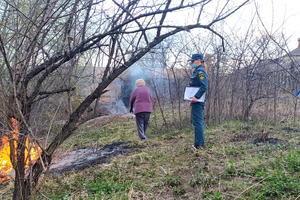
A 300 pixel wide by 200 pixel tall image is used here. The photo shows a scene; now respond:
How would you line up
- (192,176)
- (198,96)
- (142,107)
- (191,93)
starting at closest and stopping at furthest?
(192,176) < (198,96) < (191,93) < (142,107)

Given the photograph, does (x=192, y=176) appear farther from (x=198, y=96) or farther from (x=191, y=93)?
(x=191, y=93)

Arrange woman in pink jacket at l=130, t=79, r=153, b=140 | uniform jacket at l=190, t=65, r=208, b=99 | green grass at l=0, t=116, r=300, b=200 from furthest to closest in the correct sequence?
woman in pink jacket at l=130, t=79, r=153, b=140
uniform jacket at l=190, t=65, r=208, b=99
green grass at l=0, t=116, r=300, b=200

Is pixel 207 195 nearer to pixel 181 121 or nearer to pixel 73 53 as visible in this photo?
pixel 73 53

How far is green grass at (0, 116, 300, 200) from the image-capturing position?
3844mm

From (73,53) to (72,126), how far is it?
78 cm

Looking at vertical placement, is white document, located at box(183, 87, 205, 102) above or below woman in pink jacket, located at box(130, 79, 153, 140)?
above

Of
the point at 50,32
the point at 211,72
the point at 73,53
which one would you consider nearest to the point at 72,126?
the point at 73,53

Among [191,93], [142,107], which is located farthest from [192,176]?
[142,107]

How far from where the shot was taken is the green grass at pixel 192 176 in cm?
384

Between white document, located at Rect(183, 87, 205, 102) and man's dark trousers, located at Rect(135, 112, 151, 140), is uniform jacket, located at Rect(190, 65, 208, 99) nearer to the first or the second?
white document, located at Rect(183, 87, 205, 102)

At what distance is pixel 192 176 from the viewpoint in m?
4.55

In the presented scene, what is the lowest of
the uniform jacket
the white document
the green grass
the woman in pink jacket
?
the green grass

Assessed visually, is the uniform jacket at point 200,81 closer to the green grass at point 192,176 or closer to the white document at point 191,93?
the white document at point 191,93

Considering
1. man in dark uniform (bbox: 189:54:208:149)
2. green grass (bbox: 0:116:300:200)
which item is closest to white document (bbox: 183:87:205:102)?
man in dark uniform (bbox: 189:54:208:149)
